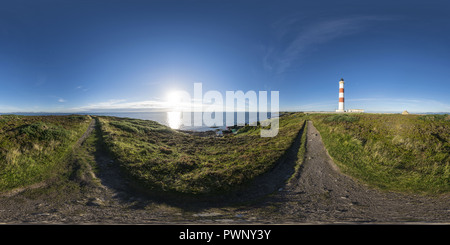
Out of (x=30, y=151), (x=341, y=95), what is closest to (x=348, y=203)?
(x=30, y=151)

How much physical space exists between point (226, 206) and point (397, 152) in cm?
1477

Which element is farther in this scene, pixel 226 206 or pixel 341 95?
pixel 341 95

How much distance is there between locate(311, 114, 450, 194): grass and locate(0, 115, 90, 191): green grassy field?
22.1 metres

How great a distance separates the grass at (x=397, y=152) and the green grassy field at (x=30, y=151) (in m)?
22.1

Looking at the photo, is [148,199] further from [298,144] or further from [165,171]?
[298,144]

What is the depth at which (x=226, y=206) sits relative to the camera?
9570 mm

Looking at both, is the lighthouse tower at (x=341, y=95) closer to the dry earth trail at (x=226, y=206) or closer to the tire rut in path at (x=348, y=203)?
the tire rut in path at (x=348, y=203)

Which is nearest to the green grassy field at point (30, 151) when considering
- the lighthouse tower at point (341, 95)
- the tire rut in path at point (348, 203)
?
the tire rut in path at point (348, 203)

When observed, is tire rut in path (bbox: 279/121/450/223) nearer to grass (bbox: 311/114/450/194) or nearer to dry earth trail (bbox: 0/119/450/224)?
dry earth trail (bbox: 0/119/450/224)

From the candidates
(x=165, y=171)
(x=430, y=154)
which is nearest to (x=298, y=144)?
(x=430, y=154)

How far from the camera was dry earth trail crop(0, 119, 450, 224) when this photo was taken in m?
7.74

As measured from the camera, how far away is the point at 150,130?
27.8 metres

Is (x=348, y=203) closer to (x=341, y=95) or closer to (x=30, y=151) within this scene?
(x=30, y=151)

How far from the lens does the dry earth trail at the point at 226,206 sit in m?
7.74
